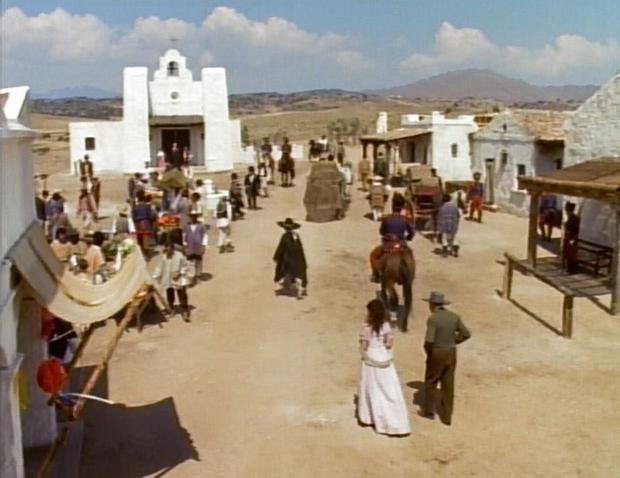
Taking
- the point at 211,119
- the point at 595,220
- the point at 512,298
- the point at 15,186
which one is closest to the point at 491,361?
the point at 512,298

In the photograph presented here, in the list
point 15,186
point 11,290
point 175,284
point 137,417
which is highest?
point 15,186

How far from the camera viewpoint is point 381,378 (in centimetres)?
940

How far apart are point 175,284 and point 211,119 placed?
22536 millimetres

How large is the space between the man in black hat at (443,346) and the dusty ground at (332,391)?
382mm

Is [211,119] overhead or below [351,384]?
overhead

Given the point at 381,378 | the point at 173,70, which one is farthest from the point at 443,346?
the point at 173,70

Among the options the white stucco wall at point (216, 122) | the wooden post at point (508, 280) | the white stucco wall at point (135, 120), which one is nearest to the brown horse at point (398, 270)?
the wooden post at point (508, 280)

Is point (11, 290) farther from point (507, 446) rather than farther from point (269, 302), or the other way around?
point (269, 302)

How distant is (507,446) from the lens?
918cm

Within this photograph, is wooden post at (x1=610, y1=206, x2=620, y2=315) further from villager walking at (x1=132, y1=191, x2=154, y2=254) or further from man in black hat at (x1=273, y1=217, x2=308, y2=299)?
villager walking at (x1=132, y1=191, x2=154, y2=254)

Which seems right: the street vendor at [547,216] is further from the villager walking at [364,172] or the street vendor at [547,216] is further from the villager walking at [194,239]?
the villager walking at [364,172]

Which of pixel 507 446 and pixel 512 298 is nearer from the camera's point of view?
pixel 507 446

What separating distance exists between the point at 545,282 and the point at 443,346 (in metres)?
6.65

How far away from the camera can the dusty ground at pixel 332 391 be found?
891 cm
